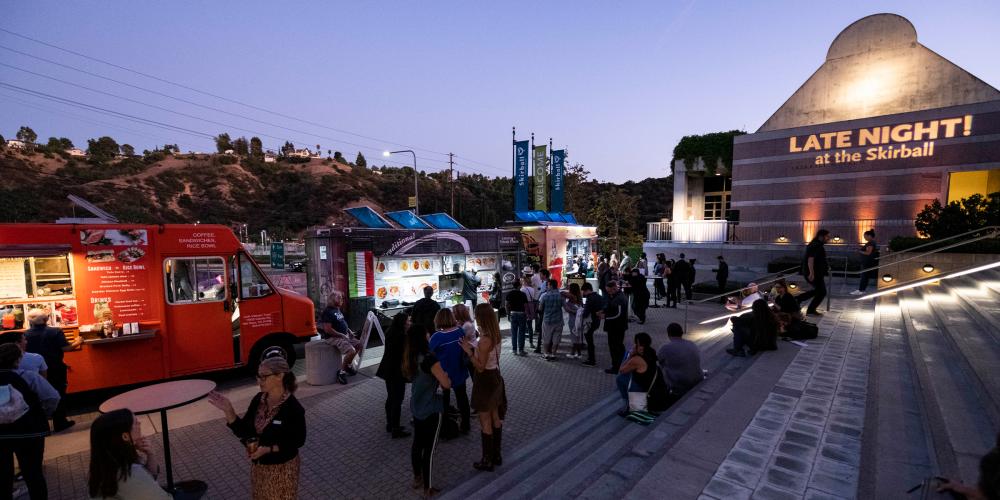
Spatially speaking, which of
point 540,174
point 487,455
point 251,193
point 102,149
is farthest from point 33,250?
point 102,149

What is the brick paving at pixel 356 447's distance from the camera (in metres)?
4.59

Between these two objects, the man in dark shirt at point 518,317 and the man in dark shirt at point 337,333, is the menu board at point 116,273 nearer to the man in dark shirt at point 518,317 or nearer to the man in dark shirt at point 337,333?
the man in dark shirt at point 337,333

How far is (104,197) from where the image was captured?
5144 centimetres

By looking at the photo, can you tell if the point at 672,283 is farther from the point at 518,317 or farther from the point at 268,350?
the point at 268,350

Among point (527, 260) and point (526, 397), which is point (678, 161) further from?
point (526, 397)

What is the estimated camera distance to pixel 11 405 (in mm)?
3486

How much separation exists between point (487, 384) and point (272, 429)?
2102 millimetres

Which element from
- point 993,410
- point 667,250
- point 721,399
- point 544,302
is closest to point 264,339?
point 544,302

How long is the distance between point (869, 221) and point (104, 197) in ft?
239

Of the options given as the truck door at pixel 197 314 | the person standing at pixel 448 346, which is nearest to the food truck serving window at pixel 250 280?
the truck door at pixel 197 314

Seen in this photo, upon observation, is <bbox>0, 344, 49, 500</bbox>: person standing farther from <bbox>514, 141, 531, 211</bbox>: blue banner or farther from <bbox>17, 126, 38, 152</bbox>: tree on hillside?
<bbox>17, 126, 38, 152</bbox>: tree on hillside

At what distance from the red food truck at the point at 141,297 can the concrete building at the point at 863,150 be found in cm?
1990

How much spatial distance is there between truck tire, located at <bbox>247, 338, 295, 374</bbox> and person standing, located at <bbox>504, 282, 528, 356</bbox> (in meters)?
4.64

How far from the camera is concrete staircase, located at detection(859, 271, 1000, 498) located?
3512 mm
